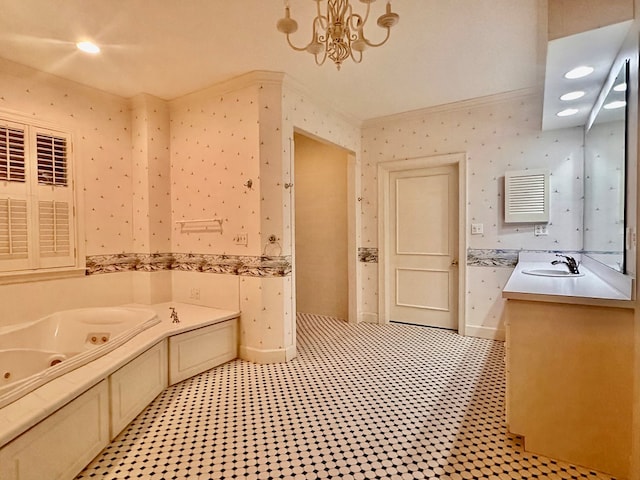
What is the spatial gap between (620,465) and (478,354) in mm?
1539

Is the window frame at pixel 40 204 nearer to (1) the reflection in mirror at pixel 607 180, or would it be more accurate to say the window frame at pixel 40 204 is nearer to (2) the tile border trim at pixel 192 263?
(2) the tile border trim at pixel 192 263

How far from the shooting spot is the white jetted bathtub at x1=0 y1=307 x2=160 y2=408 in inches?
87.0

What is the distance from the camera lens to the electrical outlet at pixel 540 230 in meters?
3.29

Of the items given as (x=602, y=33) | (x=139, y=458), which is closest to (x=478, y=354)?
(x=602, y=33)

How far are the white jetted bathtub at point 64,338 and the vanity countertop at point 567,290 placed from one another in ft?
7.99

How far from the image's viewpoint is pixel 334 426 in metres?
1.99

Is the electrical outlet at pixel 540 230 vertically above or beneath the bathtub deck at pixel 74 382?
above

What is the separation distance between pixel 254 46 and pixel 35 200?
7.18 feet

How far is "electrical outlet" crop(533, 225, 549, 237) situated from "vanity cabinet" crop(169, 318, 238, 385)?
305 centimetres

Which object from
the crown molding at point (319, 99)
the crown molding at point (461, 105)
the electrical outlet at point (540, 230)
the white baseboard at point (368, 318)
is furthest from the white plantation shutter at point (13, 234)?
the electrical outlet at point (540, 230)

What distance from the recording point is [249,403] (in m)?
2.27

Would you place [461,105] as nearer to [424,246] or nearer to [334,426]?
[424,246]

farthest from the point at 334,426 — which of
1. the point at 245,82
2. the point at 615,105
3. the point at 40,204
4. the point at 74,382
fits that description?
the point at 40,204

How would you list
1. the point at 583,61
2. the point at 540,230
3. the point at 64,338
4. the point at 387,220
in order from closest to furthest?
the point at 583,61 < the point at 64,338 < the point at 540,230 < the point at 387,220
